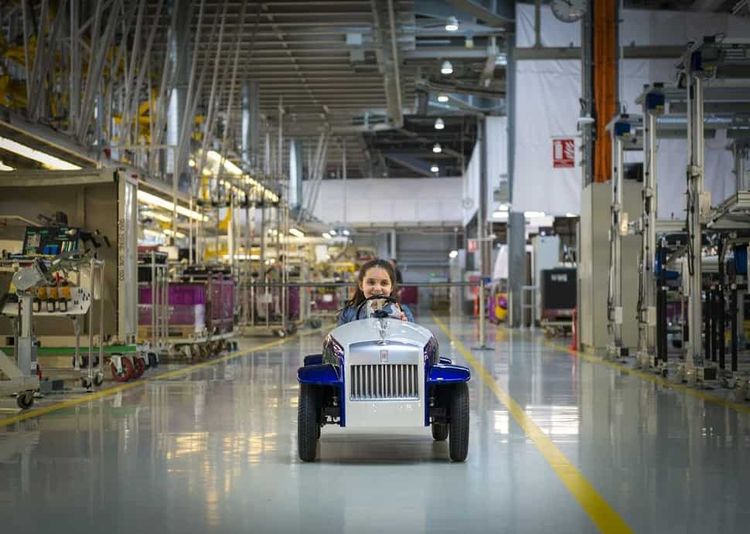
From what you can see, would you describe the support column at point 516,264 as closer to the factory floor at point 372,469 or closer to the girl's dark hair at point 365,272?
the factory floor at point 372,469

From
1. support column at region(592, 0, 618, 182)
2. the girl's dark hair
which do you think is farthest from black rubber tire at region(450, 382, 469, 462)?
support column at region(592, 0, 618, 182)

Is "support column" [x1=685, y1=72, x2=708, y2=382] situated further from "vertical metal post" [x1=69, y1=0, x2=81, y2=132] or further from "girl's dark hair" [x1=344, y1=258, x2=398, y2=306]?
"vertical metal post" [x1=69, y1=0, x2=81, y2=132]

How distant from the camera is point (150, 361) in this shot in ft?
44.2

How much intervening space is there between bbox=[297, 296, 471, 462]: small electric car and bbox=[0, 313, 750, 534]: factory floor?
0.26 m

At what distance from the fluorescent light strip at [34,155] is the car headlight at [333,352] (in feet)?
22.9

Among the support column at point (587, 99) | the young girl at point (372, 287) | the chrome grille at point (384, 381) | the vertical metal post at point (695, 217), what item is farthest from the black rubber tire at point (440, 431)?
the support column at point (587, 99)

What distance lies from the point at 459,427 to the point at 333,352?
2.80 feet

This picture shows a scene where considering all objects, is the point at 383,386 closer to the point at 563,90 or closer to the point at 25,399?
the point at 25,399

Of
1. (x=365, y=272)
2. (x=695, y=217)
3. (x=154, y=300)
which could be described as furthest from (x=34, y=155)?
(x=695, y=217)

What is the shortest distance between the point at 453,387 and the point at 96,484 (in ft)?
6.89

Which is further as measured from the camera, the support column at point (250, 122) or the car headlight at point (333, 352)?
the support column at point (250, 122)

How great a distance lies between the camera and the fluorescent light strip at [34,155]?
1238 centimetres

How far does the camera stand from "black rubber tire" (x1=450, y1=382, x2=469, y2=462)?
6273 millimetres

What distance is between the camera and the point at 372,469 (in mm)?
6113
